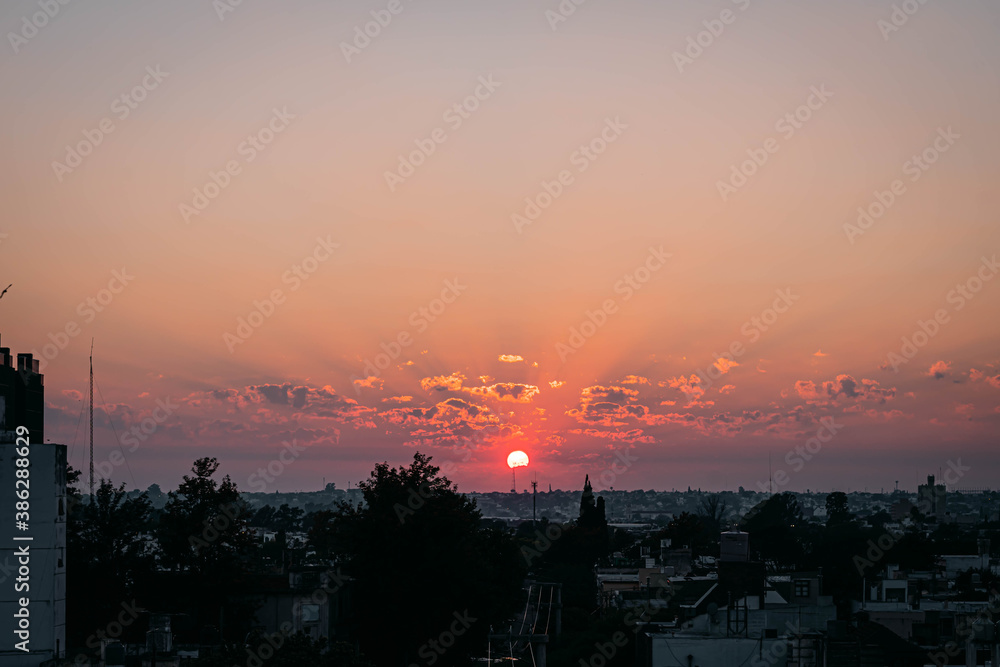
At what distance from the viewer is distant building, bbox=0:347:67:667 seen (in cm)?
2866

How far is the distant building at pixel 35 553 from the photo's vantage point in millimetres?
28656

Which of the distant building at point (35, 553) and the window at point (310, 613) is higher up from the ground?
the distant building at point (35, 553)

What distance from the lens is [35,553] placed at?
2903 cm

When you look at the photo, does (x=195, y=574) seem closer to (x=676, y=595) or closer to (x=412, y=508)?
(x=412, y=508)

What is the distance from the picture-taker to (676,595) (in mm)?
58281

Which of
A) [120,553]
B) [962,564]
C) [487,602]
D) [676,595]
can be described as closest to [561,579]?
[962,564]
